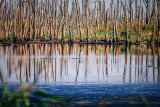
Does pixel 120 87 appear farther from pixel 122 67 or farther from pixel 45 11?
pixel 45 11

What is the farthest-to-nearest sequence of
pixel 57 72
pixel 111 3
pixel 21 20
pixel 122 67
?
pixel 111 3
pixel 21 20
pixel 122 67
pixel 57 72

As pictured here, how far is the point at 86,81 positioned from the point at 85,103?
14.2 feet

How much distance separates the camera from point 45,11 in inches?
3172

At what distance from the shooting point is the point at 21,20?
2420 inches

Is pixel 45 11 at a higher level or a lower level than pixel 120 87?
higher

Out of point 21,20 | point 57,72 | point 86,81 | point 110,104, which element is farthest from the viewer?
point 21,20

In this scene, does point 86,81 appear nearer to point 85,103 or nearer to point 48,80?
point 48,80

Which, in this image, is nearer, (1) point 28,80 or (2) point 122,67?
(1) point 28,80

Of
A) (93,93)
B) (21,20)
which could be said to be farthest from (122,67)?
(21,20)

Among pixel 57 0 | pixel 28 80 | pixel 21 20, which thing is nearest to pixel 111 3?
pixel 57 0

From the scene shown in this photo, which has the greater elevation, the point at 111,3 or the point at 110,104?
the point at 111,3

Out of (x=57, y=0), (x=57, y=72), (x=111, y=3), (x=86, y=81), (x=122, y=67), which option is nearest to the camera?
(x=86, y=81)

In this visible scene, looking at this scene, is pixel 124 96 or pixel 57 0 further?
pixel 57 0

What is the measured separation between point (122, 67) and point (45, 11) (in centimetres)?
6356
